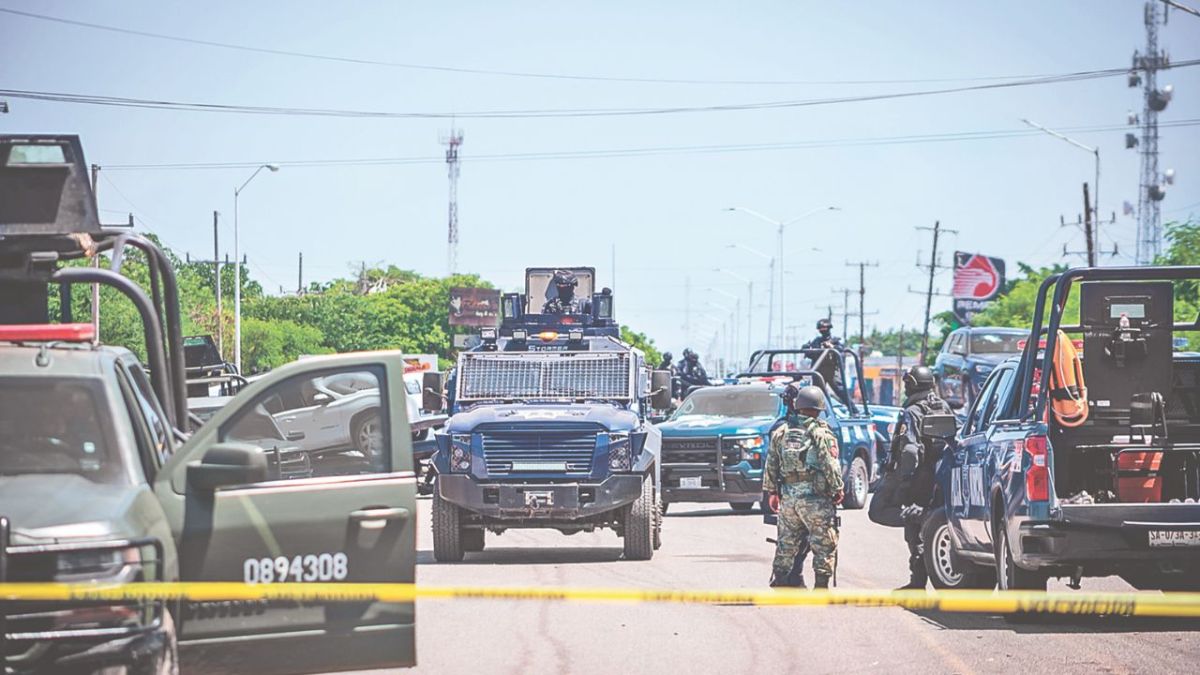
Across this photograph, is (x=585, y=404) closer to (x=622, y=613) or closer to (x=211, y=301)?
(x=622, y=613)

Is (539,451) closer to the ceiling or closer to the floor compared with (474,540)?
closer to the ceiling

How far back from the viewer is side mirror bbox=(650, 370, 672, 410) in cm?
1953

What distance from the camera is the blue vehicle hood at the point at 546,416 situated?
58.9 ft

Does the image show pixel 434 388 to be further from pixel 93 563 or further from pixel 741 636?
pixel 93 563

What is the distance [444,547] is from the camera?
59.3ft

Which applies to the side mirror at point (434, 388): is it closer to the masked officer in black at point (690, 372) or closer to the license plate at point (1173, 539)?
the license plate at point (1173, 539)

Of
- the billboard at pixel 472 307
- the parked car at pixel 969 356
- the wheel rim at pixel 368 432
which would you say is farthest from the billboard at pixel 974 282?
the wheel rim at pixel 368 432

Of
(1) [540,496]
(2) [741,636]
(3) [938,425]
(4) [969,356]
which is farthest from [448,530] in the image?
(4) [969,356]

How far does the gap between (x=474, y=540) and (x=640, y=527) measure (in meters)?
2.25

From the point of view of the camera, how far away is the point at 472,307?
15075 centimetres

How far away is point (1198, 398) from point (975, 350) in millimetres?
28969

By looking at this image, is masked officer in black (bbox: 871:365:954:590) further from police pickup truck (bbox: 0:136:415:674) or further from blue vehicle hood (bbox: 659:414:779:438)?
blue vehicle hood (bbox: 659:414:779:438)

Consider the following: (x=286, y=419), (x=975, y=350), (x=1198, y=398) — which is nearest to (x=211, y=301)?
(x=975, y=350)

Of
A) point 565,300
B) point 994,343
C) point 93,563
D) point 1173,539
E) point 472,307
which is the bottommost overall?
point 1173,539
